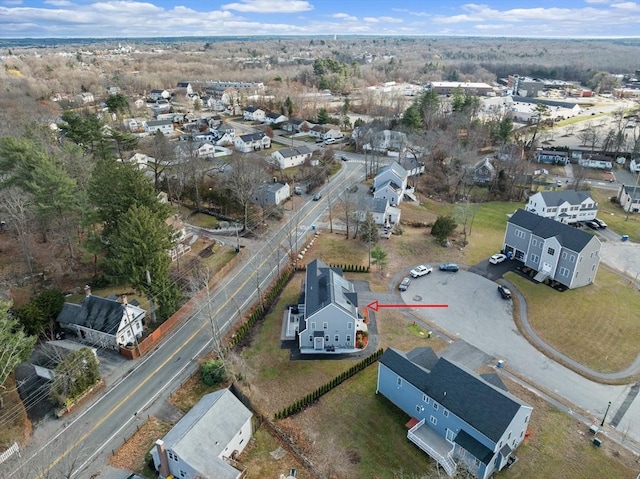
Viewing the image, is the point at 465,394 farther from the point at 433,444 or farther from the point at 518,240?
the point at 518,240

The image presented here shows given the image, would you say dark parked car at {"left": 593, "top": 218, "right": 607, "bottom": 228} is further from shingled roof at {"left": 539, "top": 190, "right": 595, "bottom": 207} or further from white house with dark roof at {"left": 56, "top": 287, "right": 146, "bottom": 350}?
white house with dark roof at {"left": 56, "top": 287, "right": 146, "bottom": 350}

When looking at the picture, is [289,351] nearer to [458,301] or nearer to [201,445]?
[201,445]

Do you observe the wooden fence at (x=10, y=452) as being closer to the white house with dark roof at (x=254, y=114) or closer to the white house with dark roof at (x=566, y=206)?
the white house with dark roof at (x=566, y=206)

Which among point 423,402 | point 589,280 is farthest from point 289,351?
point 589,280

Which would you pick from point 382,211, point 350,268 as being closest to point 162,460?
point 350,268

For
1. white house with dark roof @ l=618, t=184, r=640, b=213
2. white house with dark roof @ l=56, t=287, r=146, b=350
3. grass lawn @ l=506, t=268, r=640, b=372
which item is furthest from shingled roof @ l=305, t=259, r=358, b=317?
white house with dark roof @ l=618, t=184, r=640, b=213
